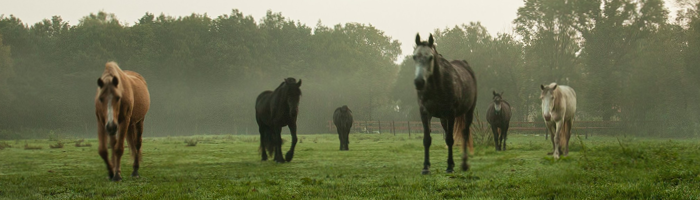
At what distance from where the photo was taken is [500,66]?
48.8m

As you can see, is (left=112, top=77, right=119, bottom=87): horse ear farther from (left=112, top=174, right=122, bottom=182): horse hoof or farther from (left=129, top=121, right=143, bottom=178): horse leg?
(left=129, top=121, right=143, bottom=178): horse leg

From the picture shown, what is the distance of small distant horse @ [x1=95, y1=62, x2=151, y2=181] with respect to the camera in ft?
25.4

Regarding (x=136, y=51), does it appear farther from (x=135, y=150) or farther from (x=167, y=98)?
(x=135, y=150)

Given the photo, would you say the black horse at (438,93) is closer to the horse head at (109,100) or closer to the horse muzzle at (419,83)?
the horse muzzle at (419,83)

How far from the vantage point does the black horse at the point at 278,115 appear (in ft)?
40.4

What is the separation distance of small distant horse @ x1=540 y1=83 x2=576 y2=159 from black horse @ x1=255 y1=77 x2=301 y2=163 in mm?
5683

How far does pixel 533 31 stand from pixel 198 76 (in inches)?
1466

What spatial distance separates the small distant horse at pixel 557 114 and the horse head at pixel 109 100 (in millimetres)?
8949

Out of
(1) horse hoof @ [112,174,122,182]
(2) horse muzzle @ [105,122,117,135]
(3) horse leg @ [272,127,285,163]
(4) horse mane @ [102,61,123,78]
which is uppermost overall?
(4) horse mane @ [102,61,123,78]

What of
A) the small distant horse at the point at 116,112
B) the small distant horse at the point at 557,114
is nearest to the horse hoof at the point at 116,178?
the small distant horse at the point at 116,112

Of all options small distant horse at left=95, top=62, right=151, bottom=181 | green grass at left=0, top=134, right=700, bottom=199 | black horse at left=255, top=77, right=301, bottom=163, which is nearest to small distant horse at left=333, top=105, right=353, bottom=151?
black horse at left=255, top=77, right=301, bottom=163

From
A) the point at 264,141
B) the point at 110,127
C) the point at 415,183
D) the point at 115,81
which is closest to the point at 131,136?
the point at 115,81

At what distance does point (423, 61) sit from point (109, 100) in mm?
4511

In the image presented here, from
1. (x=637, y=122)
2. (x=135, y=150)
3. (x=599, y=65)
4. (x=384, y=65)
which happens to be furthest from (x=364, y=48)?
(x=135, y=150)
